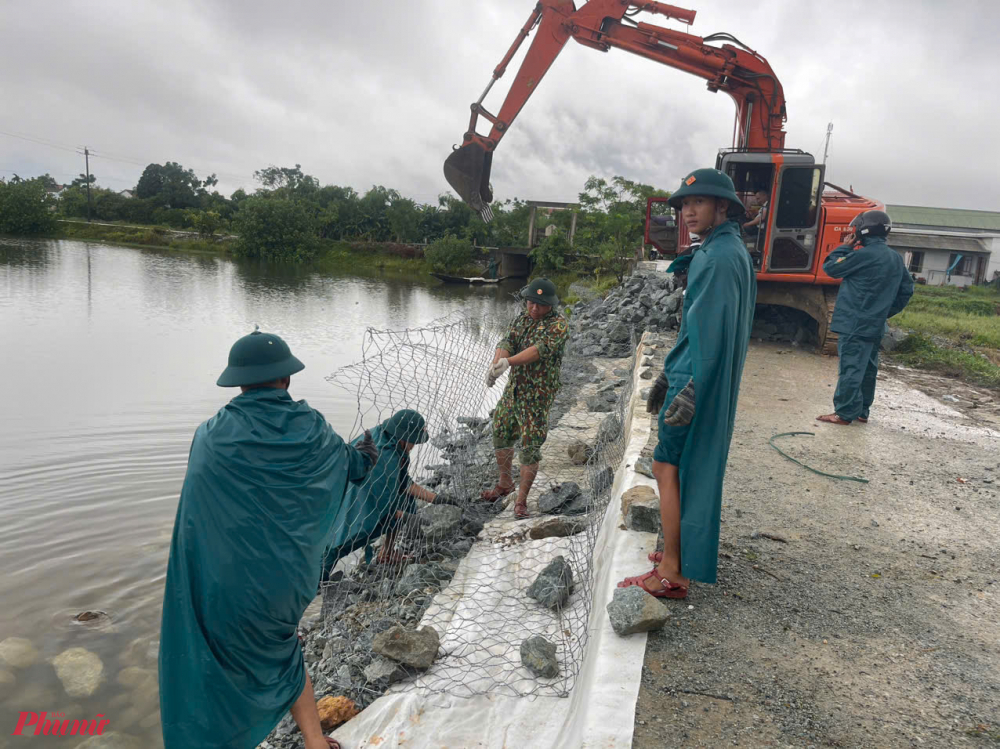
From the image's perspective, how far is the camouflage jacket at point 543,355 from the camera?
4.11 meters

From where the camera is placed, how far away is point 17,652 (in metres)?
3.37

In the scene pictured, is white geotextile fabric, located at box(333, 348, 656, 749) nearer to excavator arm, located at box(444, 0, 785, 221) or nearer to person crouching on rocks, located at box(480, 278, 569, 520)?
person crouching on rocks, located at box(480, 278, 569, 520)

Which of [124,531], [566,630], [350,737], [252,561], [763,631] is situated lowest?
[124,531]

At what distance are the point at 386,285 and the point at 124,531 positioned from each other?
83.4ft

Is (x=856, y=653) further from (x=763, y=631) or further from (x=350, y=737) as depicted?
(x=350, y=737)

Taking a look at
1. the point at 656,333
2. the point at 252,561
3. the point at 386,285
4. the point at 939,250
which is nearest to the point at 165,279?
the point at 386,285

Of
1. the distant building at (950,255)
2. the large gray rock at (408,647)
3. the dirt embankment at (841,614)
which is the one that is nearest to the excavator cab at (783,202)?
the dirt embankment at (841,614)

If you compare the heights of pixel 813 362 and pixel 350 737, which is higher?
pixel 813 362

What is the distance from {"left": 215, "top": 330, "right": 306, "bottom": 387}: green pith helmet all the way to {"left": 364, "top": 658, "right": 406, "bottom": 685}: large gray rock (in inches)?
52.3

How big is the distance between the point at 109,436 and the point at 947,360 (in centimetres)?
1044

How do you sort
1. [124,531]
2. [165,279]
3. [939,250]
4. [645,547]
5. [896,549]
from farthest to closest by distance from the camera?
[939,250], [165,279], [124,531], [896,549], [645,547]

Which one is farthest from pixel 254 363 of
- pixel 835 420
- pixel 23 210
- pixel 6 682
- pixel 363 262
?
pixel 23 210

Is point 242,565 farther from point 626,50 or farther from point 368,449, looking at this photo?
point 626,50

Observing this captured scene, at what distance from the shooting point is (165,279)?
22781 millimetres
